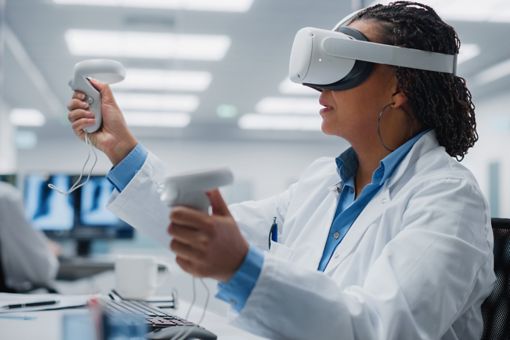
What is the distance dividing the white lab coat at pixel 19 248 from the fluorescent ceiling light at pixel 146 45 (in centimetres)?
188

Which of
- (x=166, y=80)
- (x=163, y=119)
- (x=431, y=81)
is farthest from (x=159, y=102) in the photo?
(x=431, y=81)

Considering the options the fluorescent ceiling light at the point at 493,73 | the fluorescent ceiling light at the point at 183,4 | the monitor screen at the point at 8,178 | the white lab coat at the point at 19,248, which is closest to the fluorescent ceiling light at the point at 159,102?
the fluorescent ceiling light at the point at 183,4

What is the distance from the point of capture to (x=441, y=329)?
829 mm

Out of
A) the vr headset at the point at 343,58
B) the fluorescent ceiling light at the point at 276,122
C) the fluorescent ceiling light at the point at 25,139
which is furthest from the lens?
the fluorescent ceiling light at the point at 276,122

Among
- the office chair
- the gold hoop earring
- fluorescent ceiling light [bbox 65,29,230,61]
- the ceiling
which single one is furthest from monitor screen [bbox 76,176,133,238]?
the office chair

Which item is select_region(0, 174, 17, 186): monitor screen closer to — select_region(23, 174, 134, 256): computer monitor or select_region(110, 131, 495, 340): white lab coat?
select_region(23, 174, 134, 256): computer monitor

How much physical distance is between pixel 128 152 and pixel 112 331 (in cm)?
80

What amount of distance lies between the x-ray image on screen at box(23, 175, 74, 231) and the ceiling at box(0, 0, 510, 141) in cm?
68

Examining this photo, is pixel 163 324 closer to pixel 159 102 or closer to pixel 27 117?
pixel 159 102

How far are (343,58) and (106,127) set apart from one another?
523 mm

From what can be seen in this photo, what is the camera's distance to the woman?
2.37ft

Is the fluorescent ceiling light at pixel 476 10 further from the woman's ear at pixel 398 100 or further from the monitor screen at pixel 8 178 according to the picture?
the monitor screen at pixel 8 178

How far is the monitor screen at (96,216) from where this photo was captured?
3348 millimetres

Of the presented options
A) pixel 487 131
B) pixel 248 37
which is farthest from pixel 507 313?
pixel 248 37
